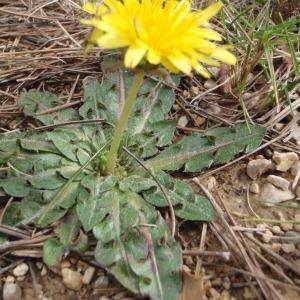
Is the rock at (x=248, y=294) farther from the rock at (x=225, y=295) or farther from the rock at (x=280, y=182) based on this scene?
the rock at (x=280, y=182)

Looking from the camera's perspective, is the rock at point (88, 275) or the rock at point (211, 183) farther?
the rock at point (211, 183)

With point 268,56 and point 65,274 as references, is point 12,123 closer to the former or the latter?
point 65,274

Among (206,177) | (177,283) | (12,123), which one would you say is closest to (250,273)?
(177,283)

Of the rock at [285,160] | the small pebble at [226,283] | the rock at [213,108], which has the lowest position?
→ the small pebble at [226,283]

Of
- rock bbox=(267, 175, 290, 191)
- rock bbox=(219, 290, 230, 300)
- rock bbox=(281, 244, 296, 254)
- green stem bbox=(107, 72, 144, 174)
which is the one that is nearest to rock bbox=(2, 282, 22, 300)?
green stem bbox=(107, 72, 144, 174)

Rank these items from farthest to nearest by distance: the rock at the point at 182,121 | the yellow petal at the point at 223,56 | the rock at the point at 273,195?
the rock at the point at 182,121
the rock at the point at 273,195
the yellow petal at the point at 223,56

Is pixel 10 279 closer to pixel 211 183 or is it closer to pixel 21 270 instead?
pixel 21 270

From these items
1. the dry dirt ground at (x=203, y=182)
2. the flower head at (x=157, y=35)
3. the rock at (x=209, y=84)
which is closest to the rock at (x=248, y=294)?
the dry dirt ground at (x=203, y=182)
